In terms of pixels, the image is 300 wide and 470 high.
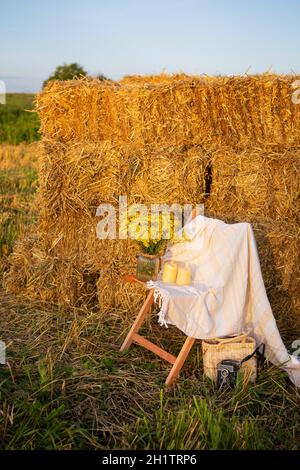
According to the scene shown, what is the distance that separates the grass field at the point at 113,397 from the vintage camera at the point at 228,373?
89 mm

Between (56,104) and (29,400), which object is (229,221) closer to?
(56,104)

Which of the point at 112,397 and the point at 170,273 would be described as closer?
the point at 112,397

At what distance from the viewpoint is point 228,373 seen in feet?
14.2

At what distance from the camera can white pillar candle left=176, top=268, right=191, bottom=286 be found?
460cm

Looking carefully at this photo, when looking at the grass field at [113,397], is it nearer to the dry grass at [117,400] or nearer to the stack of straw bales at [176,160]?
the dry grass at [117,400]

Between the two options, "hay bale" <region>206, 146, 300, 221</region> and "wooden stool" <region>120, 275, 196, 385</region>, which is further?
"hay bale" <region>206, 146, 300, 221</region>

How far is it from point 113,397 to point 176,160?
2379 millimetres

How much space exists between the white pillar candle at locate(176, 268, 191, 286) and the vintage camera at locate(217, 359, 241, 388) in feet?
2.17

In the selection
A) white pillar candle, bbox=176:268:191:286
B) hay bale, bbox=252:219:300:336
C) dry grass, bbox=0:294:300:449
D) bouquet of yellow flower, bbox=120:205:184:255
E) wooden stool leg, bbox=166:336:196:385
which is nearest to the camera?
dry grass, bbox=0:294:300:449

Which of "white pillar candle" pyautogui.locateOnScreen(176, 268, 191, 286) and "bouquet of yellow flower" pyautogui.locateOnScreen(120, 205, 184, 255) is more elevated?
"bouquet of yellow flower" pyautogui.locateOnScreen(120, 205, 184, 255)

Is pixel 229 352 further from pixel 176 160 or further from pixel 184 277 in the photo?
pixel 176 160

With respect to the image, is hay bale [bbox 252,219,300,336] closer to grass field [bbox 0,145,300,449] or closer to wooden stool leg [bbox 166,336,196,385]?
grass field [bbox 0,145,300,449]

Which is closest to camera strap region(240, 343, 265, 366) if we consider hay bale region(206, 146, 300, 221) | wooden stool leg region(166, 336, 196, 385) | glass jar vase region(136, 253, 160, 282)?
wooden stool leg region(166, 336, 196, 385)

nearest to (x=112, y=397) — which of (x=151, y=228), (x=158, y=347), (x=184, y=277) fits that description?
(x=158, y=347)
